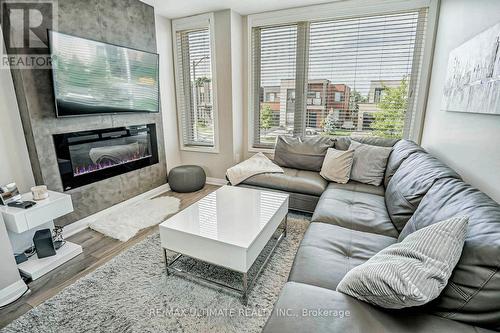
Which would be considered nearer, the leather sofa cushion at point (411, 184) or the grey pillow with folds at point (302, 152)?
the leather sofa cushion at point (411, 184)

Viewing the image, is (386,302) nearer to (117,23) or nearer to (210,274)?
(210,274)

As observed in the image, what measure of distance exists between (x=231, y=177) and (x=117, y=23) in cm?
223

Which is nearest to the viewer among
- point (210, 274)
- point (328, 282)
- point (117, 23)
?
point (328, 282)

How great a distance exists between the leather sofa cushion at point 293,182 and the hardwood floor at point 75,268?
1.27 meters

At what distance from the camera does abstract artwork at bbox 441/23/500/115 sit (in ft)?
4.75

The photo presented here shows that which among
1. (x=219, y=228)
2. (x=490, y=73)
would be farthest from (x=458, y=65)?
(x=219, y=228)

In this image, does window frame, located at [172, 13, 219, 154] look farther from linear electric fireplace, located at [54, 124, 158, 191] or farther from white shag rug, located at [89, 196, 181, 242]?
white shag rug, located at [89, 196, 181, 242]

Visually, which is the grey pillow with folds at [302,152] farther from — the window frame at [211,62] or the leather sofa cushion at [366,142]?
the window frame at [211,62]

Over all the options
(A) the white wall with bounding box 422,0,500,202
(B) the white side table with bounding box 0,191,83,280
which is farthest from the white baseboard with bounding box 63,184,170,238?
(A) the white wall with bounding box 422,0,500,202

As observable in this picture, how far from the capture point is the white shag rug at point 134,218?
8.54ft

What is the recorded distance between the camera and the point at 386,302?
37.1 inches

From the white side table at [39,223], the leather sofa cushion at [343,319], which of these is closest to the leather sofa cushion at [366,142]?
the leather sofa cushion at [343,319]

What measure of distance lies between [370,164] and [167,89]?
3034 mm

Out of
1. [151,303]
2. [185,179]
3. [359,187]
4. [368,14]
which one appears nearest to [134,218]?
[185,179]
